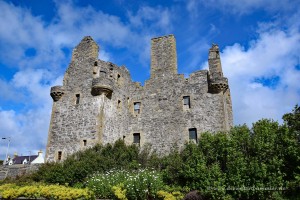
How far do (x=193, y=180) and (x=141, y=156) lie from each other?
7593mm

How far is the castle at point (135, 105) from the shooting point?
895 inches

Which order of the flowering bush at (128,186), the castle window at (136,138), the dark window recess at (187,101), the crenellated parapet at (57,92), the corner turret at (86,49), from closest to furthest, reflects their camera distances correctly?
1. the flowering bush at (128,186)
2. the dark window recess at (187,101)
3. the crenellated parapet at (57,92)
4. the castle window at (136,138)
5. the corner turret at (86,49)

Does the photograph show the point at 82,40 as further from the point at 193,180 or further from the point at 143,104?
the point at 193,180

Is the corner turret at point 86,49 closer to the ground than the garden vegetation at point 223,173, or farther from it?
farther from it

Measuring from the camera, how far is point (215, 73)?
23625 mm

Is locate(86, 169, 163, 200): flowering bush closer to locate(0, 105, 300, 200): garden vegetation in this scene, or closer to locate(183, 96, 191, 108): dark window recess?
locate(0, 105, 300, 200): garden vegetation

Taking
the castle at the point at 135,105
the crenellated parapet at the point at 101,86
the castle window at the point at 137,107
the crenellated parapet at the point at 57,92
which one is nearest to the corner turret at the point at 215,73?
the castle at the point at 135,105

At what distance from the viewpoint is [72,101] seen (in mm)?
24141

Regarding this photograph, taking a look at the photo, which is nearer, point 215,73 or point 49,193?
point 49,193

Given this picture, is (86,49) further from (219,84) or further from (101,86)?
(219,84)

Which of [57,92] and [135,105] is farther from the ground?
[57,92]

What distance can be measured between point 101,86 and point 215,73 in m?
9.90

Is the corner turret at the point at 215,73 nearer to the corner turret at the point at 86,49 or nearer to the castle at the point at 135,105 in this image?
the castle at the point at 135,105

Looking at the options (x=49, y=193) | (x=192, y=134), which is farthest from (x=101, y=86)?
(x=49, y=193)
